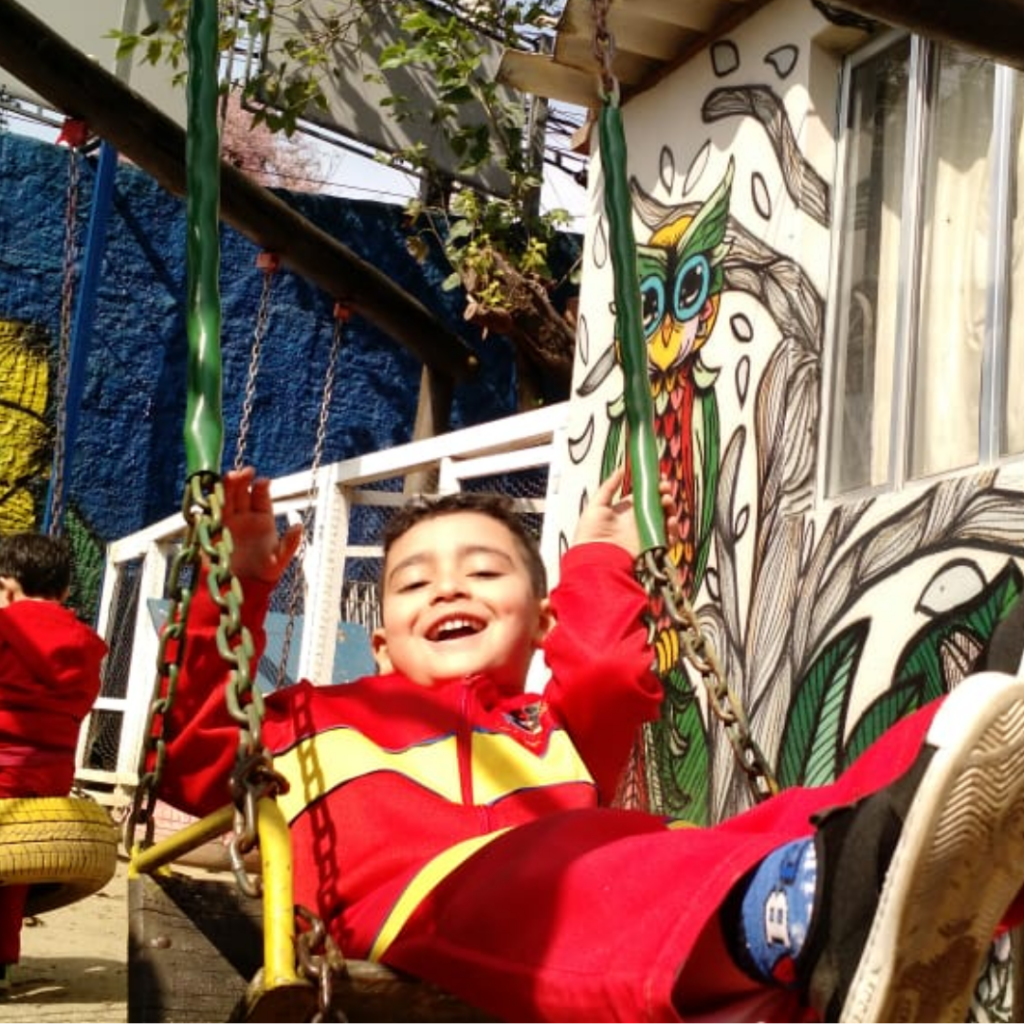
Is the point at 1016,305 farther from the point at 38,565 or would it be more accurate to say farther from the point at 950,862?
the point at 38,565

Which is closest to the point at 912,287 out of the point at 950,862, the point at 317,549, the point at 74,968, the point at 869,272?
the point at 869,272

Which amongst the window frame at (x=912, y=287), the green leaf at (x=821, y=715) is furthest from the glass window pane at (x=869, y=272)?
the green leaf at (x=821, y=715)

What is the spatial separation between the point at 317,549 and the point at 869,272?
382 cm

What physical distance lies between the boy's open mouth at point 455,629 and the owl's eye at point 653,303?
312 centimetres

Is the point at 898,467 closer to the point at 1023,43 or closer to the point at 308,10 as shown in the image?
the point at 1023,43

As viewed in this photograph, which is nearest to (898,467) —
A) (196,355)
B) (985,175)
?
(985,175)

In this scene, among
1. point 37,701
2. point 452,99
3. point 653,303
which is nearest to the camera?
point 37,701

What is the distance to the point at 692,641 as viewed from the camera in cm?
299

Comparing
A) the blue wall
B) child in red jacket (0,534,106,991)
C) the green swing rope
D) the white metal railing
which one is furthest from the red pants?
the blue wall

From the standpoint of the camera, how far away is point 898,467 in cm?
473

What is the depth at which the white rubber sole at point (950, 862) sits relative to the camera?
1.73 metres

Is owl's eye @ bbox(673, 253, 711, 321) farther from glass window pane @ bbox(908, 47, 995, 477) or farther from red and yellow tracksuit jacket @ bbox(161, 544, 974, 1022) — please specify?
red and yellow tracksuit jacket @ bbox(161, 544, 974, 1022)

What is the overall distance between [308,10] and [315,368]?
248 centimetres

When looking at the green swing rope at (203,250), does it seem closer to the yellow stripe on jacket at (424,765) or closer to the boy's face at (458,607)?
the yellow stripe on jacket at (424,765)
